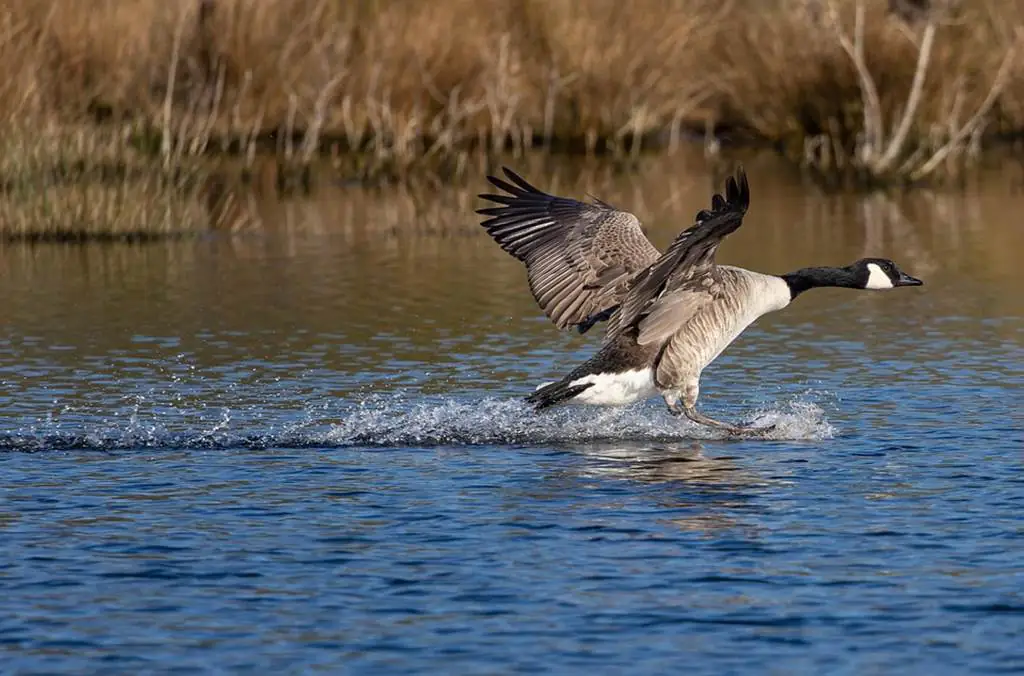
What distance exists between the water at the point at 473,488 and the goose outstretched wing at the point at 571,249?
2.13 feet

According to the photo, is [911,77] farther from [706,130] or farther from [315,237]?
[315,237]

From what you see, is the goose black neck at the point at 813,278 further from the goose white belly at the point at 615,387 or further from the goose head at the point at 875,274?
the goose white belly at the point at 615,387

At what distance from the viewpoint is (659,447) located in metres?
9.47

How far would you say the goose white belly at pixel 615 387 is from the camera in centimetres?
957

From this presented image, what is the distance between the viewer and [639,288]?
9188mm

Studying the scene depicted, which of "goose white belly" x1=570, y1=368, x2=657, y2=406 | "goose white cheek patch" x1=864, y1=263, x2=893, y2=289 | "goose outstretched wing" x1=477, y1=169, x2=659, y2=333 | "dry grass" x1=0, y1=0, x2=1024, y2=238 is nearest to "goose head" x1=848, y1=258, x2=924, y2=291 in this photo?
"goose white cheek patch" x1=864, y1=263, x2=893, y2=289

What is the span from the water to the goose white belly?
0.22 metres

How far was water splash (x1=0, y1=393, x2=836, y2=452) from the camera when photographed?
9.53 meters

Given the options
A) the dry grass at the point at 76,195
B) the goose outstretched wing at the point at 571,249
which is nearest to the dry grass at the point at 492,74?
the dry grass at the point at 76,195

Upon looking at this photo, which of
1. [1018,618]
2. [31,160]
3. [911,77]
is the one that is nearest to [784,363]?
[1018,618]

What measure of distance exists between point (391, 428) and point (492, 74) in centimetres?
1566

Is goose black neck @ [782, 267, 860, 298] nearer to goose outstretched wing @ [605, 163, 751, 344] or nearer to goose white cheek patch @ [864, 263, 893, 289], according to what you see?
goose white cheek patch @ [864, 263, 893, 289]

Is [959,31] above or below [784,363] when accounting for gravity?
above

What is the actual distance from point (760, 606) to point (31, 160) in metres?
13.3
